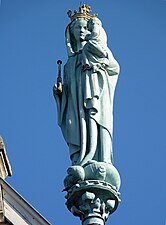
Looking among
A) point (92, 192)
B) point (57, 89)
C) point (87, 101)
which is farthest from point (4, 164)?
point (92, 192)

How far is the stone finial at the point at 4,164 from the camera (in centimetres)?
2086

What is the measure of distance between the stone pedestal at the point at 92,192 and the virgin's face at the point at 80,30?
278 centimetres

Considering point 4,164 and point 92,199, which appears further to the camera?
point 4,164

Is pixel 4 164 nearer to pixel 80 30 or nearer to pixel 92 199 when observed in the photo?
pixel 80 30

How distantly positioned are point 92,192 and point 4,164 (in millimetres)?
4117

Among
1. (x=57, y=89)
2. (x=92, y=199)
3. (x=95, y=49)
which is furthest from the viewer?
(x=57, y=89)

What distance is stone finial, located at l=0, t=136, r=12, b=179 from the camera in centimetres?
2086

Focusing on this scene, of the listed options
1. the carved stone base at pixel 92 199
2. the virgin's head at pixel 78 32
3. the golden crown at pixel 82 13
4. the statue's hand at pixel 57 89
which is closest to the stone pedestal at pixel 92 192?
the carved stone base at pixel 92 199

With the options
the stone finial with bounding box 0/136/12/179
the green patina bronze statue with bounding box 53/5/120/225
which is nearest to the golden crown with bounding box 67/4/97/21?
the green patina bronze statue with bounding box 53/5/120/225

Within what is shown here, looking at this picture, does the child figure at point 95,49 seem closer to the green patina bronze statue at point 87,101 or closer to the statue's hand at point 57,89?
the green patina bronze statue at point 87,101

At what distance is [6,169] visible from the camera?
2108 cm

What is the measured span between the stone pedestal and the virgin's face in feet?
9.12

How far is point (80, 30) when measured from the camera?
19.5 m

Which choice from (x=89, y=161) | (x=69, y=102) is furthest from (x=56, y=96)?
(x=89, y=161)
